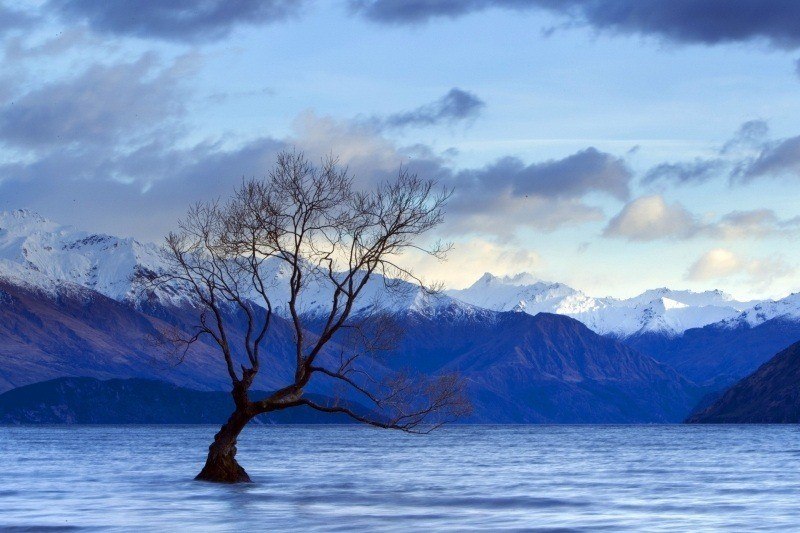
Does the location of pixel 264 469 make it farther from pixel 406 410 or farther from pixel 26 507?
pixel 26 507

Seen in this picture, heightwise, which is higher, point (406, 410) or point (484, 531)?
point (406, 410)

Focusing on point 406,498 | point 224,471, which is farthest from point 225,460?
point 406,498

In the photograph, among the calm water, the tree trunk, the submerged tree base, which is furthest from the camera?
the submerged tree base

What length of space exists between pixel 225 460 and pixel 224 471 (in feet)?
2.91

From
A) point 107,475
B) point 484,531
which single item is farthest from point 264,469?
point 484,531

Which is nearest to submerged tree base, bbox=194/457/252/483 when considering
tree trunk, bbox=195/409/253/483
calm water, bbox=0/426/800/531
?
tree trunk, bbox=195/409/253/483

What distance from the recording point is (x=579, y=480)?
74.4 metres

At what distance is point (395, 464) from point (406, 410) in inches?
1656

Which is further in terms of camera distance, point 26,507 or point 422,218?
point 422,218

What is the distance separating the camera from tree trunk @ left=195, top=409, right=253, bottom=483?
5494cm

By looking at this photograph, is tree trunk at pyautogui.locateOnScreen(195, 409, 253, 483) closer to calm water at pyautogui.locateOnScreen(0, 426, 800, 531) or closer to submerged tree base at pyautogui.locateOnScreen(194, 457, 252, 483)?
submerged tree base at pyautogui.locateOnScreen(194, 457, 252, 483)

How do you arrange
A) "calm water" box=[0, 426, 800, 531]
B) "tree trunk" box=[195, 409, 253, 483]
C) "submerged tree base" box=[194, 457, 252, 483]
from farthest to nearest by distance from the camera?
"submerged tree base" box=[194, 457, 252, 483]
"tree trunk" box=[195, 409, 253, 483]
"calm water" box=[0, 426, 800, 531]

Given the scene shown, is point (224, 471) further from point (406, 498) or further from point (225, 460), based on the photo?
point (406, 498)

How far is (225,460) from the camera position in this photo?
56.3 m
